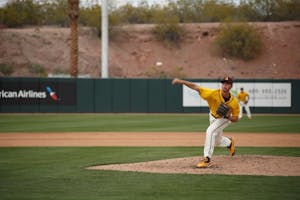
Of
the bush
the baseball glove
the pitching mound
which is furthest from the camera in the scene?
the bush

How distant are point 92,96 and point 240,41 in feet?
79.1

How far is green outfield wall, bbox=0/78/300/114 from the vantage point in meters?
33.2

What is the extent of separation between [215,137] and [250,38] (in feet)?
142

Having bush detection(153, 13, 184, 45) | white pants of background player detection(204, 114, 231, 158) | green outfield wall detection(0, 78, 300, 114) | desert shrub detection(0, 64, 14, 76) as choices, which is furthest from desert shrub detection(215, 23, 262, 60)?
white pants of background player detection(204, 114, 231, 158)

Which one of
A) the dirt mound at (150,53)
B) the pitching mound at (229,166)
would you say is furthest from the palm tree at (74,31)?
the pitching mound at (229,166)

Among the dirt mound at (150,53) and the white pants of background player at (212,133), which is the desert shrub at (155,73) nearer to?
the dirt mound at (150,53)

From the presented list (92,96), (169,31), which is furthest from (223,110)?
(169,31)

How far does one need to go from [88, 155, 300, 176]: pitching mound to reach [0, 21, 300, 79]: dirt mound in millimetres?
37745

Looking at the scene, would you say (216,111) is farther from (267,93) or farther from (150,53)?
(150,53)

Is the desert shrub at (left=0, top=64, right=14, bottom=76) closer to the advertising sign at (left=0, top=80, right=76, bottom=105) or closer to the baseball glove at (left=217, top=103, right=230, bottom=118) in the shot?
the advertising sign at (left=0, top=80, right=76, bottom=105)

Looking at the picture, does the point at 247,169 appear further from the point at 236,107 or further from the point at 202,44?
the point at 202,44

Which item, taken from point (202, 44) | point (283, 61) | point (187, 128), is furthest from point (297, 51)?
point (187, 128)

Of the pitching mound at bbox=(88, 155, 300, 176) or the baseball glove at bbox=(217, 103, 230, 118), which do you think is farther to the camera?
the baseball glove at bbox=(217, 103, 230, 118)

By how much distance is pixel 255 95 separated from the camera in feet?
112
